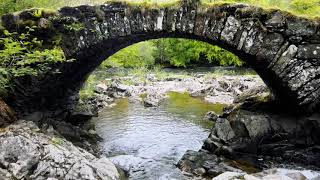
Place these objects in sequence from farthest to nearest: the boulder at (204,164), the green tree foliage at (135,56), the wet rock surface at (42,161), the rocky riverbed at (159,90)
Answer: the green tree foliage at (135,56) < the rocky riverbed at (159,90) < the boulder at (204,164) < the wet rock surface at (42,161)

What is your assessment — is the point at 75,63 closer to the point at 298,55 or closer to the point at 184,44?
the point at 298,55

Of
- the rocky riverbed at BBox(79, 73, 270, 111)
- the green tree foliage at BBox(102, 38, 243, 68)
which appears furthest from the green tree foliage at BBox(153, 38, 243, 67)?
the rocky riverbed at BBox(79, 73, 270, 111)

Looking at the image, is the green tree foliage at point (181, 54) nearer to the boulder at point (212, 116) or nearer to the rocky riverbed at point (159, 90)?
the rocky riverbed at point (159, 90)

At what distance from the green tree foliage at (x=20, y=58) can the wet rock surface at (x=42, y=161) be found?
136 centimetres

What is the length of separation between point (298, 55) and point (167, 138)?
5352 mm

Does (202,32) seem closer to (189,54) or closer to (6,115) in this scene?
(6,115)

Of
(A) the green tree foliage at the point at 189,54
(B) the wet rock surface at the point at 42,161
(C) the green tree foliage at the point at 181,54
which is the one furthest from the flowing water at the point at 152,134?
(A) the green tree foliage at the point at 189,54

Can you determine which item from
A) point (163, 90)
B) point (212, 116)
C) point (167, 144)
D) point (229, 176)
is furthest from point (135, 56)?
point (229, 176)

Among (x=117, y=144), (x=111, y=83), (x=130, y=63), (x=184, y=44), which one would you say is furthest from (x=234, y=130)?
(x=184, y=44)

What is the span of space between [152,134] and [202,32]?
489 centimetres

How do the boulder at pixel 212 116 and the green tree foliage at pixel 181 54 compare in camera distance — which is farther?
the green tree foliage at pixel 181 54

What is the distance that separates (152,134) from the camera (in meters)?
12.5

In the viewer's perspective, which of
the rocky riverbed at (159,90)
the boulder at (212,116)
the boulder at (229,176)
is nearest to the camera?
the boulder at (229,176)

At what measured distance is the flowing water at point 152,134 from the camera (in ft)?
31.3
